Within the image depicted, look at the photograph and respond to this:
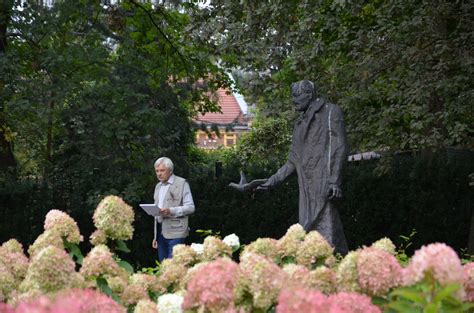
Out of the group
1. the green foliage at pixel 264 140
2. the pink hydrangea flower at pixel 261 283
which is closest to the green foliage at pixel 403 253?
the pink hydrangea flower at pixel 261 283

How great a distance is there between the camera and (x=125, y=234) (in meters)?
3.45

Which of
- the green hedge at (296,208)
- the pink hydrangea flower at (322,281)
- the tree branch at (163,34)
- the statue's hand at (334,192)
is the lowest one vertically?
the green hedge at (296,208)

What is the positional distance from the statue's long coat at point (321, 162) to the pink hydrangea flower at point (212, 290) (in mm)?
6083

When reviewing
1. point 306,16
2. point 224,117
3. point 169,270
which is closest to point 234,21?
point 306,16

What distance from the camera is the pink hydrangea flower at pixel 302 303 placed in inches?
75.4

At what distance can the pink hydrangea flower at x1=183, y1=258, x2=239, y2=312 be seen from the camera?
2297 millimetres

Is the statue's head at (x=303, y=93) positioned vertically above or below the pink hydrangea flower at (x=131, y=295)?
above

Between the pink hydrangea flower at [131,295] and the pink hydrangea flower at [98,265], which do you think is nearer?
the pink hydrangea flower at [98,265]

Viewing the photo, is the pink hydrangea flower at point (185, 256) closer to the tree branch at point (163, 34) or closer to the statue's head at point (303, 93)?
the statue's head at point (303, 93)

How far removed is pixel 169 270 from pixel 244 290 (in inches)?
46.6

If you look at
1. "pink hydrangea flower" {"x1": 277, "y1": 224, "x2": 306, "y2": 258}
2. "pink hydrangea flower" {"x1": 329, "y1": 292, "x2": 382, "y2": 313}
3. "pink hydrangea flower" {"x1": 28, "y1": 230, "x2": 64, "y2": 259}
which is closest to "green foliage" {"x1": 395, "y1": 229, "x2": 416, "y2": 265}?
"pink hydrangea flower" {"x1": 277, "y1": 224, "x2": 306, "y2": 258}

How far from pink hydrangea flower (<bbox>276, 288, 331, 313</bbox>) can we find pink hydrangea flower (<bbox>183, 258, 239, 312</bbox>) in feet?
1.13

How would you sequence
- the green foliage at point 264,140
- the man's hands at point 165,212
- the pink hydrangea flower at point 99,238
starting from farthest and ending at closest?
the green foliage at point 264,140, the man's hands at point 165,212, the pink hydrangea flower at point 99,238

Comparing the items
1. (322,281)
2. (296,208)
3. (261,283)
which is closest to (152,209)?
(296,208)
